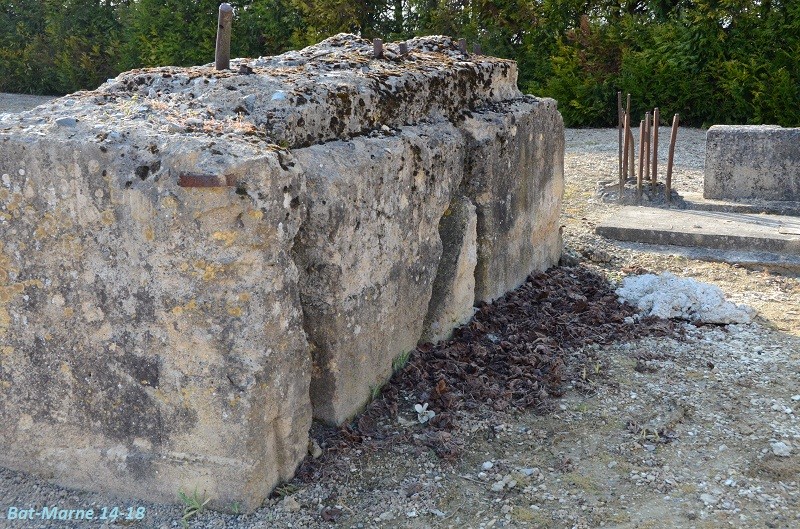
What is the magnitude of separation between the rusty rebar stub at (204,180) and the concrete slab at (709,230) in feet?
15.5

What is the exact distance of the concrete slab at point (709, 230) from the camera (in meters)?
6.43

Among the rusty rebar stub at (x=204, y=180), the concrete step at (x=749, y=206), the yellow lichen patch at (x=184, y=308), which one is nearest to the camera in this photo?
the rusty rebar stub at (x=204, y=180)

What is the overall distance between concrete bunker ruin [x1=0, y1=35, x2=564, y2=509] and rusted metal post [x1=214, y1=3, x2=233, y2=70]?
0.35 ft

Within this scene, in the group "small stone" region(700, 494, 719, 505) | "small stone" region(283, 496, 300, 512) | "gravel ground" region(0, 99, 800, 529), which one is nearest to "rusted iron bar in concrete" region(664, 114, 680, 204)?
"gravel ground" region(0, 99, 800, 529)

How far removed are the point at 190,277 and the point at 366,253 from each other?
87 centimetres

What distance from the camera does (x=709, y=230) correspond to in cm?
670

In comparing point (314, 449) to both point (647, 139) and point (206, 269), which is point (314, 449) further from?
point (647, 139)

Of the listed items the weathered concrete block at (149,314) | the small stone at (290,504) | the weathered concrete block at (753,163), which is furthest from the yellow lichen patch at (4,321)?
the weathered concrete block at (753,163)

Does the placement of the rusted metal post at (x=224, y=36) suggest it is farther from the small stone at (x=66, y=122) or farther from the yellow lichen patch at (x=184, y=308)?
the yellow lichen patch at (x=184, y=308)

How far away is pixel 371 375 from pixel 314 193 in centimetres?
89

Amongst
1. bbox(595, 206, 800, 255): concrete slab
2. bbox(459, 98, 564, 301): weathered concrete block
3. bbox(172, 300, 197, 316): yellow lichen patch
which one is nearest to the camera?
bbox(172, 300, 197, 316): yellow lichen patch

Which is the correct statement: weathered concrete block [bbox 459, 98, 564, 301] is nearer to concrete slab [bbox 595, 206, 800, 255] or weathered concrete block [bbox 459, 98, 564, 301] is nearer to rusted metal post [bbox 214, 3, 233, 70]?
concrete slab [bbox 595, 206, 800, 255]

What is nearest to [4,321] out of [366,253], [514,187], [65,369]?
[65,369]

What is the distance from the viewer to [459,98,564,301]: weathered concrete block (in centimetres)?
455
